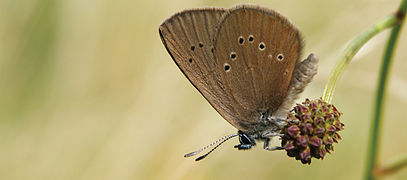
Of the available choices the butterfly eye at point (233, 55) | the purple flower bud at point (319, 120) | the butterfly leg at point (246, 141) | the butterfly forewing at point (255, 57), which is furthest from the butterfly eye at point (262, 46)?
the purple flower bud at point (319, 120)

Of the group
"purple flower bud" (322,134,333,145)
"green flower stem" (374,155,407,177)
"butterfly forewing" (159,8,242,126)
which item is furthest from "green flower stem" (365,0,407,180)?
"butterfly forewing" (159,8,242,126)

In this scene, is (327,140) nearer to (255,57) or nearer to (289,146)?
(289,146)

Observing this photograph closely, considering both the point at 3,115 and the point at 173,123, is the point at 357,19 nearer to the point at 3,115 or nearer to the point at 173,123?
the point at 173,123

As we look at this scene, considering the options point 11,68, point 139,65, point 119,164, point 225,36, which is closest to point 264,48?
point 225,36

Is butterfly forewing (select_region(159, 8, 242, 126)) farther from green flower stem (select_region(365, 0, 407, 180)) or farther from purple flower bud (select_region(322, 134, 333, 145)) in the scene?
green flower stem (select_region(365, 0, 407, 180))

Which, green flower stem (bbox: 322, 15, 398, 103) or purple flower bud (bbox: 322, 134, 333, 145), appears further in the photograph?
purple flower bud (bbox: 322, 134, 333, 145)

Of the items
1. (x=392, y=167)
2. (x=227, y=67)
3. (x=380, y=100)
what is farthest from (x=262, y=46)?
(x=392, y=167)

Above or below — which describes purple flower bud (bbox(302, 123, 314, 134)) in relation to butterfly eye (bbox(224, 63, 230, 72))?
below
